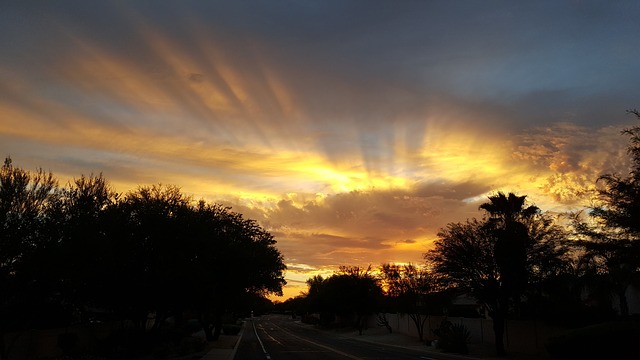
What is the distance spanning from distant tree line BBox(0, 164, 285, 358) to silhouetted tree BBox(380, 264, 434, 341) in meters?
26.4

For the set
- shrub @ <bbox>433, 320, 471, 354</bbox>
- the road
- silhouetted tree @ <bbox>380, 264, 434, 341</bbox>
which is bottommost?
the road

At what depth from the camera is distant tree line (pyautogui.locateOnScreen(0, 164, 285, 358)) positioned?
19062mm

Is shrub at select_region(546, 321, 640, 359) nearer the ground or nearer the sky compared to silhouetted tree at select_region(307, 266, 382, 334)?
nearer the ground

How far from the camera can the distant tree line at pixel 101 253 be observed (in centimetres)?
1906

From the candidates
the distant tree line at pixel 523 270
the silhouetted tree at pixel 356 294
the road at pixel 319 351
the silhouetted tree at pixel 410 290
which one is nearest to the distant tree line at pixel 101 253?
the road at pixel 319 351

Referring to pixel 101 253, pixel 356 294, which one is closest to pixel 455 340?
pixel 101 253

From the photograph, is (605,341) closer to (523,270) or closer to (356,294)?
(523,270)

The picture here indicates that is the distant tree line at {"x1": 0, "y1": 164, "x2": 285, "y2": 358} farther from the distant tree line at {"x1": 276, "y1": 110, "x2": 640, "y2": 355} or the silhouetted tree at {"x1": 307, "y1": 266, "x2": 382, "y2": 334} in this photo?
the silhouetted tree at {"x1": 307, "y1": 266, "x2": 382, "y2": 334}

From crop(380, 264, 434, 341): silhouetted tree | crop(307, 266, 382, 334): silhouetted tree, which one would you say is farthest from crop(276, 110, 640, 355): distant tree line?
crop(307, 266, 382, 334): silhouetted tree

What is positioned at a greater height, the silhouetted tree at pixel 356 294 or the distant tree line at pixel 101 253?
the silhouetted tree at pixel 356 294

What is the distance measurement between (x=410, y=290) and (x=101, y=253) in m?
41.7

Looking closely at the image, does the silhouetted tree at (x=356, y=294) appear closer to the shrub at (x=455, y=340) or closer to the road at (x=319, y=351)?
the road at (x=319, y=351)

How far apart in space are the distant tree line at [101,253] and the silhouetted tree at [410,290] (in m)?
26.4

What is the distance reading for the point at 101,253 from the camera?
74.3ft
